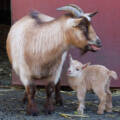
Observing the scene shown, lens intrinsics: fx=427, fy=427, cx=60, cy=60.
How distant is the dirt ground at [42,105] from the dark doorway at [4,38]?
222 mm

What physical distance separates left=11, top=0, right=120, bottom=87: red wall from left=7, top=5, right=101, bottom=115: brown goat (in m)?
1.11

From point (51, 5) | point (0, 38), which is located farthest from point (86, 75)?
point (0, 38)

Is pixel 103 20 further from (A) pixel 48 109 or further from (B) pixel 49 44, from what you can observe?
(A) pixel 48 109

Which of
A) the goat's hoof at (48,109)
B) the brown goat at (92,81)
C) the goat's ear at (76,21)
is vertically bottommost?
the goat's hoof at (48,109)

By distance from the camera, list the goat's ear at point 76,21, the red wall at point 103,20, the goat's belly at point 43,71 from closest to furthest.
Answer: the goat's ear at point 76,21
the goat's belly at point 43,71
the red wall at point 103,20

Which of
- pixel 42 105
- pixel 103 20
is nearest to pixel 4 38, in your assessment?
pixel 103 20

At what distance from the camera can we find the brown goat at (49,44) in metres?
5.14

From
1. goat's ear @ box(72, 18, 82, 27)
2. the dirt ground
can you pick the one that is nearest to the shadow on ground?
the dirt ground

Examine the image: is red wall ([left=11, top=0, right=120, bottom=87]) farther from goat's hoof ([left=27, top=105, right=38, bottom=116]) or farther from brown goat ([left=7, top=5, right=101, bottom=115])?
goat's hoof ([left=27, top=105, right=38, bottom=116])

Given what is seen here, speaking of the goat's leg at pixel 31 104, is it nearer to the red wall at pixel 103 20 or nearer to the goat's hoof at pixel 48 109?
the goat's hoof at pixel 48 109

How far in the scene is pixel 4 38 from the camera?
1119 centimetres

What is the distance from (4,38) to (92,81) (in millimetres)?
5986

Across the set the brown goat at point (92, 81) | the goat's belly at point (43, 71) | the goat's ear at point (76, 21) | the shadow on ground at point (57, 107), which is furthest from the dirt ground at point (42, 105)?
the goat's ear at point (76, 21)

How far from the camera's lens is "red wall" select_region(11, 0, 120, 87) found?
22.0ft
